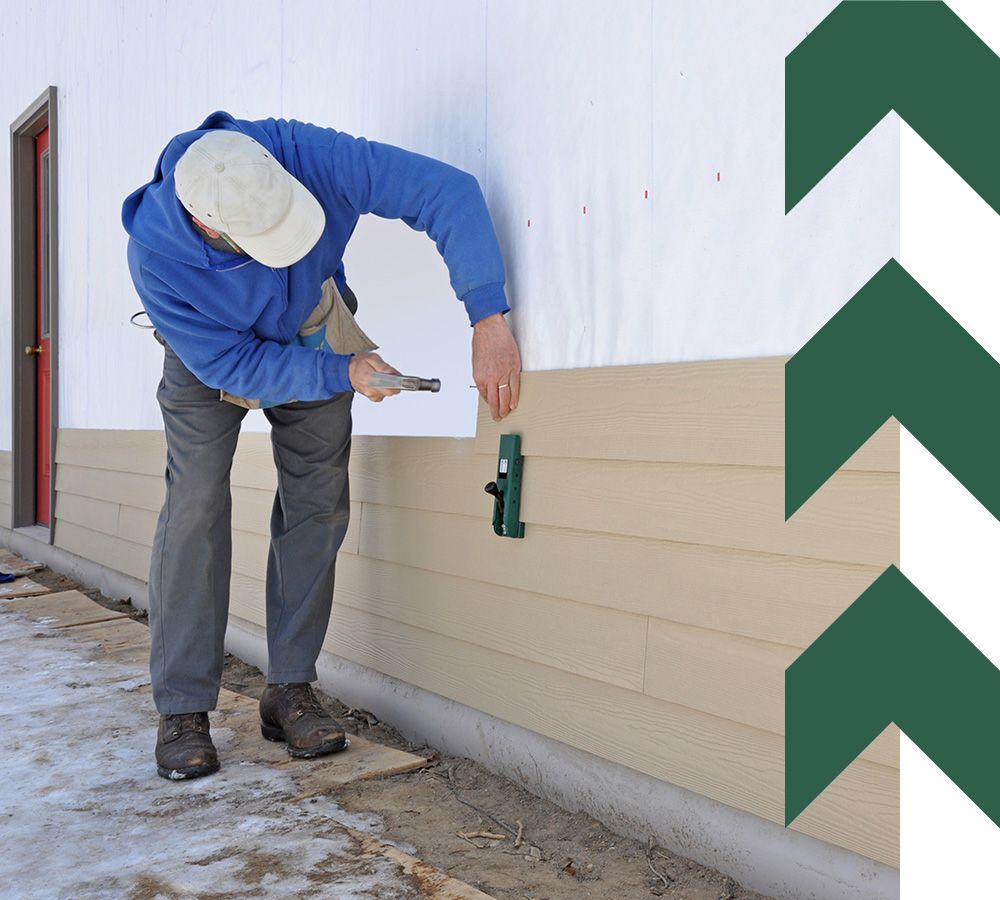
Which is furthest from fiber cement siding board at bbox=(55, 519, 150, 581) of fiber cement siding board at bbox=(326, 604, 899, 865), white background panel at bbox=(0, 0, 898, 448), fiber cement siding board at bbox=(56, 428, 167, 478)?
fiber cement siding board at bbox=(326, 604, 899, 865)

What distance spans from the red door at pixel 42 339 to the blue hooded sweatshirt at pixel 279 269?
4.09 meters

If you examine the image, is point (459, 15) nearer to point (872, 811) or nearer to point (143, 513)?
point (872, 811)

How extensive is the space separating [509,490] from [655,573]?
0.44 m

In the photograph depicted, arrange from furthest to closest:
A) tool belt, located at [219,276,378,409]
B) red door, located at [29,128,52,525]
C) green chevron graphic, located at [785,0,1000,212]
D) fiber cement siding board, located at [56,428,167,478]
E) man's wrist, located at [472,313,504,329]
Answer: red door, located at [29,128,52,525] < fiber cement siding board, located at [56,428,167,478] < tool belt, located at [219,276,378,409] < man's wrist, located at [472,313,504,329] < green chevron graphic, located at [785,0,1000,212]

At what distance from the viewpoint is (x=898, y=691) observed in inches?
58.6

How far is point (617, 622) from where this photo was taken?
1.96 metres

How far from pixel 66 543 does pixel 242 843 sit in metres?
3.97

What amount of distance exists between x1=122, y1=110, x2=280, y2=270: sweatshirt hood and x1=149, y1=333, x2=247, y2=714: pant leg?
339 millimetres

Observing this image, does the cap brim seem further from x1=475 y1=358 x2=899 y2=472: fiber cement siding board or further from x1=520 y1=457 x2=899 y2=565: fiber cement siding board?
x1=520 y1=457 x2=899 y2=565: fiber cement siding board

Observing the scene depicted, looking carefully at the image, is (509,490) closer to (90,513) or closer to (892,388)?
(892,388)

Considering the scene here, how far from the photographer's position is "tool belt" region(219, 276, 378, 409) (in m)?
2.41

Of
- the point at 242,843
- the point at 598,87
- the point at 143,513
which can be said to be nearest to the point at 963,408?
the point at 598,87

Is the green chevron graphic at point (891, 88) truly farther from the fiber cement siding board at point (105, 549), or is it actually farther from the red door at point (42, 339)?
the red door at point (42, 339)

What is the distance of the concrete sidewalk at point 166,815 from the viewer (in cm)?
179
